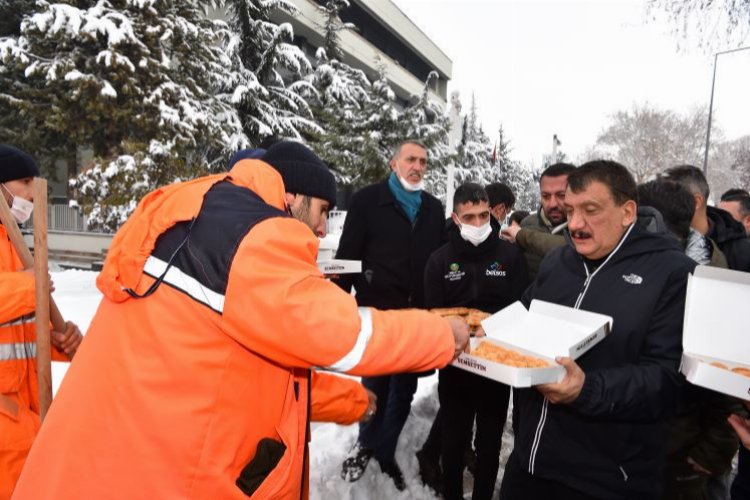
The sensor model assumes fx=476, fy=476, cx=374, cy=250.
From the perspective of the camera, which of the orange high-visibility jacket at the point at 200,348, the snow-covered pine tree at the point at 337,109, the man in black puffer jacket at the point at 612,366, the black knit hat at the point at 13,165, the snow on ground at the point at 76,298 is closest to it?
the orange high-visibility jacket at the point at 200,348

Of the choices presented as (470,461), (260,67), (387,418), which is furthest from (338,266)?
(260,67)

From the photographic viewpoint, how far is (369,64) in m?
36.9

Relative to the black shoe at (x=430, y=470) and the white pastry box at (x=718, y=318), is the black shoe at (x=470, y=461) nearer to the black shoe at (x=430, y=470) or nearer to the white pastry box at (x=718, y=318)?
the black shoe at (x=430, y=470)

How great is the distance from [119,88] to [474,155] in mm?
31166

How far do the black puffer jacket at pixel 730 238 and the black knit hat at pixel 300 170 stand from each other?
2.57m

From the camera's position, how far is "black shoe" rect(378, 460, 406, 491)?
371 cm

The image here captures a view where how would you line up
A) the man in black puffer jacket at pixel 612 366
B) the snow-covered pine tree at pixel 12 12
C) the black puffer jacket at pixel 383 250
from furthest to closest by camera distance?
1. the snow-covered pine tree at pixel 12 12
2. the black puffer jacket at pixel 383 250
3. the man in black puffer jacket at pixel 612 366

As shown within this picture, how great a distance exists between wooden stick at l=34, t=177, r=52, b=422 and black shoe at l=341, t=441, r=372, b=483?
2174mm

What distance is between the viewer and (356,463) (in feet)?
12.3

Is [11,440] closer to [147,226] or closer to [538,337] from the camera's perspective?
[147,226]

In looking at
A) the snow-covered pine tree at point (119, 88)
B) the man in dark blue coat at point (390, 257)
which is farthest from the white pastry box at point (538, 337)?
the snow-covered pine tree at point (119, 88)

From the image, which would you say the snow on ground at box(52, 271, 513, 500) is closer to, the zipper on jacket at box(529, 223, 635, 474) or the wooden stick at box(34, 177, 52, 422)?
the zipper on jacket at box(529, 223, 635, 474)

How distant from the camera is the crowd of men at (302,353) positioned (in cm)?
144

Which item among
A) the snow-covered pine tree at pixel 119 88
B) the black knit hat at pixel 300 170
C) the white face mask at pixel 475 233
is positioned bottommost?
the white face mask at pixel 475 233
